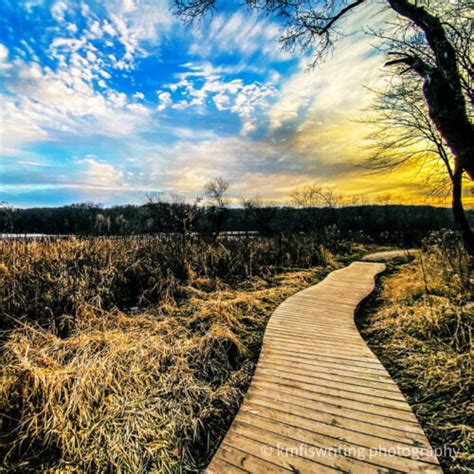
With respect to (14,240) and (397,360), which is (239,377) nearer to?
(397,360)

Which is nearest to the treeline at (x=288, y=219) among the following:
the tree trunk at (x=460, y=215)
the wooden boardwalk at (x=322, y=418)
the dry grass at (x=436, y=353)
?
the tree trunk at (x=460, y=215)

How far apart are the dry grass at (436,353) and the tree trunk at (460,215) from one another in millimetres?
633

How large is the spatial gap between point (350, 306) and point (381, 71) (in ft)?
20.3

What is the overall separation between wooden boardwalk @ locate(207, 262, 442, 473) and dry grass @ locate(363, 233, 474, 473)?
247 millimetres

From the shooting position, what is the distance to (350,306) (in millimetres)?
4891

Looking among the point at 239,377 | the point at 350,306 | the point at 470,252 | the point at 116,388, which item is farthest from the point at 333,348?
the point at 470,252

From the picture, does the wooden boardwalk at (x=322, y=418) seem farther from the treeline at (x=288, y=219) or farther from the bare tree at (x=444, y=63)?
the treeline at (x=288, y=219)

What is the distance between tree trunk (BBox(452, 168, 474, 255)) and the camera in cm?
577

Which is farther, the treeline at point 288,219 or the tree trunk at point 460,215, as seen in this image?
the treeline at point 288,219

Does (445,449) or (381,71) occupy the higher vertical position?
(381,71)

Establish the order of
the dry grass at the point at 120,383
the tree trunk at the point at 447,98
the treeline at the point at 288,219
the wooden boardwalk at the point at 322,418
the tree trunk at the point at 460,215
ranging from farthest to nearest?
1. the treeline at the point at 288,219
2. the tree trunk at the point at 460,215
3. the tree trunk at the point at 447,98
4. the dry grass at the point at 120,383
5. the wooden boardwalk at the point at 322,418

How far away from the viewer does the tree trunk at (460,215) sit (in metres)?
5.77

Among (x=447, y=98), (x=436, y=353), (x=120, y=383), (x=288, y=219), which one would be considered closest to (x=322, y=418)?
(x=120, y=383)

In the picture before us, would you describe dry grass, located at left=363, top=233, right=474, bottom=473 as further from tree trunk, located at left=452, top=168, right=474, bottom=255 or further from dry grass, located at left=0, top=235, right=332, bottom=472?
dry grass, located at left=0, top=235, right=332, bottom=472
